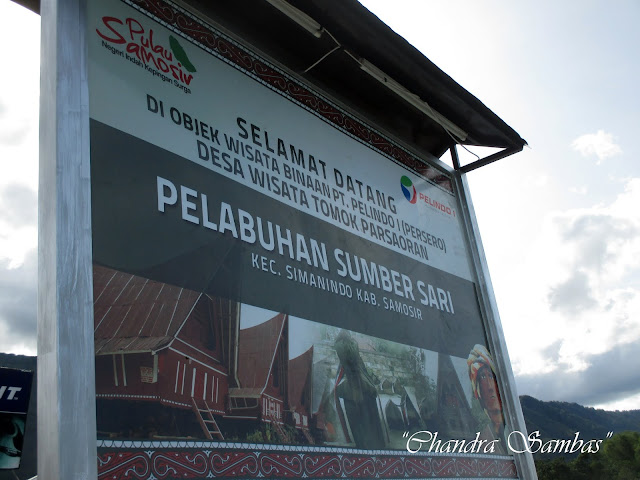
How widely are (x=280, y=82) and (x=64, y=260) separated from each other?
1.78 m

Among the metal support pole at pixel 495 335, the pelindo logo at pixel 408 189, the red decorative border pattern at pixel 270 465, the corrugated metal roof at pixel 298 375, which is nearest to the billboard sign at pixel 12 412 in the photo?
the corrugated metal roof at pixel 298 375

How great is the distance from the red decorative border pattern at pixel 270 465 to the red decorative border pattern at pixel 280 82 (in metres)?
1.76

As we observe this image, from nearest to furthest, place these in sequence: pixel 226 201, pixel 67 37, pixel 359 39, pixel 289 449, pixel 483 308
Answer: pixel 67 37
pixel 289 449
pixel 226 201
pixel 359 39
pixel 483 308

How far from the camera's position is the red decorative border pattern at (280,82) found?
279cm

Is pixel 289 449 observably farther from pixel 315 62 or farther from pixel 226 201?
pixel 315 62

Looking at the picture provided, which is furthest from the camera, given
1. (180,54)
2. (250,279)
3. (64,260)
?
(180,54)

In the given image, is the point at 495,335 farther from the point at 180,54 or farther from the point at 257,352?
the point at 180,54

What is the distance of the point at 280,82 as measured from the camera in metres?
3.30

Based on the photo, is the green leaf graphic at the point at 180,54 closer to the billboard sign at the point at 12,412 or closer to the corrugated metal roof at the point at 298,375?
the corrugated metal roof at the point at 298,375

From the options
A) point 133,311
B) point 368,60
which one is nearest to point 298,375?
point 133,311

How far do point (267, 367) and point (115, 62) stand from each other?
1289mm

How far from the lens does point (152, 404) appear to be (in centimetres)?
197

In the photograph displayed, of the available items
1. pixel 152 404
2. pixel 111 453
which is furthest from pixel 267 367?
pixel 111 453

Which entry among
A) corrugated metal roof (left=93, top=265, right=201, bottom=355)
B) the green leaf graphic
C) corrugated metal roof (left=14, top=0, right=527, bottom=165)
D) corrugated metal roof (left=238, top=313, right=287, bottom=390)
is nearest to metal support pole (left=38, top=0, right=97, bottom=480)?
corrugated metal roof (left=93, top=265, right=201, bottom=355)
